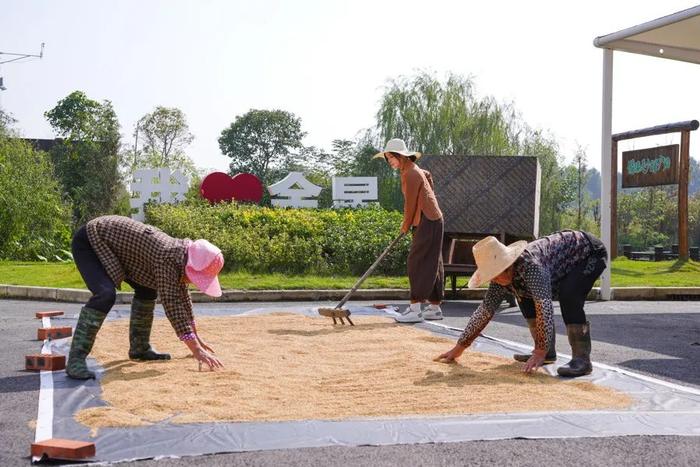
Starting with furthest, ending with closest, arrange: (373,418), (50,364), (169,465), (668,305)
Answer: (668,305), (50,364), (373,418), (169,465)

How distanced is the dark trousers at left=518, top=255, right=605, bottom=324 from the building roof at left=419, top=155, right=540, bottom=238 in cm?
617

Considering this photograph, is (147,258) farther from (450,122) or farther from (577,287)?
(450,122)

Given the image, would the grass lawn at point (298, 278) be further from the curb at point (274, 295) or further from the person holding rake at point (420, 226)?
the person holding rake at point (420, 226)

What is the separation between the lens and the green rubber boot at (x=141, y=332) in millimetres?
6137

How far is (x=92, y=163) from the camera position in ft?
129

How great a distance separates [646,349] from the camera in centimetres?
727

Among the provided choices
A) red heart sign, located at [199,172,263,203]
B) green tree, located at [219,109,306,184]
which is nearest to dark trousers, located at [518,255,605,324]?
red heart sign, located at [199,172,263,203]

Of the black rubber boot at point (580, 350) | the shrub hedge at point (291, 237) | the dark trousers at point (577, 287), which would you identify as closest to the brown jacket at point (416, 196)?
the dark trousers at point (577, 287)

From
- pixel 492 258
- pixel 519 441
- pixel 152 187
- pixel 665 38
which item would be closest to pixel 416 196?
pixel 492 258

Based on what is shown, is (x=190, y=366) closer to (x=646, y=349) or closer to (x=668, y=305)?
(x=646, y=349)

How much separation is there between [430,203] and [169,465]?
596 centimetres

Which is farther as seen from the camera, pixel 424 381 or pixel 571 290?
pixel 571 290

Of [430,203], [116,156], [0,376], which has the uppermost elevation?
[116,156]

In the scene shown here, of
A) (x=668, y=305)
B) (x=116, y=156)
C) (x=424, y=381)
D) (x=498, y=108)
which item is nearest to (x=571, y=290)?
(x=424, y=381)
